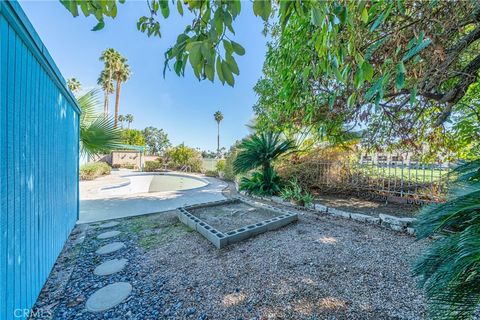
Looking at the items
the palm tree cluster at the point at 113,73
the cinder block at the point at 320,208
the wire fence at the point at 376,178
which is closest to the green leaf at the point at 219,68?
the cinder block at the point at 320,208

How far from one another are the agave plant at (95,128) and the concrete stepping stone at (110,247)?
2.61 meters

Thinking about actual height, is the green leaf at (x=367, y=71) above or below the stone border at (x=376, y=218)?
above

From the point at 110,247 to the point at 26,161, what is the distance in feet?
6.46

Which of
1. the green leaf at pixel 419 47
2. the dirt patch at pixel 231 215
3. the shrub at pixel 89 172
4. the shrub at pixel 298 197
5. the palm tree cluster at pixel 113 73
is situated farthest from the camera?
the palm tree cluster at pixel 113 73

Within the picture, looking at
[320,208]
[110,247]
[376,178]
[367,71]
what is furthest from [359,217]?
[110,247]

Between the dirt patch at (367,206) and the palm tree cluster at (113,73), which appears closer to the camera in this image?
the dirt patch at (367,206)

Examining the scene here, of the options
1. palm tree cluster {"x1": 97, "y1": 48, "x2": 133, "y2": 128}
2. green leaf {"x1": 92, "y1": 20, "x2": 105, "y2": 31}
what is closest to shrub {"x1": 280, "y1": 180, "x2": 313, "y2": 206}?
green leaf {"x1": 92, "y1": 20, "x2": 105, "y2": 31}

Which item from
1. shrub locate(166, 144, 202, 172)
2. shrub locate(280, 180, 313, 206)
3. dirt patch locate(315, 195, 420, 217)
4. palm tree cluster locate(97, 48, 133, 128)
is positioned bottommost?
dirt patch locate(315, 195, 420, 217)

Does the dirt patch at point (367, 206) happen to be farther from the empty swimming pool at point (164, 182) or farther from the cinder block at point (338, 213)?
the empty swimming pool at point (164, 182)

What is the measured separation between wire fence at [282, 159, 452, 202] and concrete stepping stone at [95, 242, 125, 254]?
5073 mm

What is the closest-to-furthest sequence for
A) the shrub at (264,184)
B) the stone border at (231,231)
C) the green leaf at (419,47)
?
the green leaf at (419,47) → the stone border at (231,231) → the shrub at (264,184)

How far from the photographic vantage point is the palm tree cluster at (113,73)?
19217mm

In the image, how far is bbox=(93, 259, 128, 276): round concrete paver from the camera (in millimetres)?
2412

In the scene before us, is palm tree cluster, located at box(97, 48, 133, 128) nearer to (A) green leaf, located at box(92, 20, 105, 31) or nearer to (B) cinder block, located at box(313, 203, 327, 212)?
(B) cinder block, located at box(313, 203, 327, 212)
